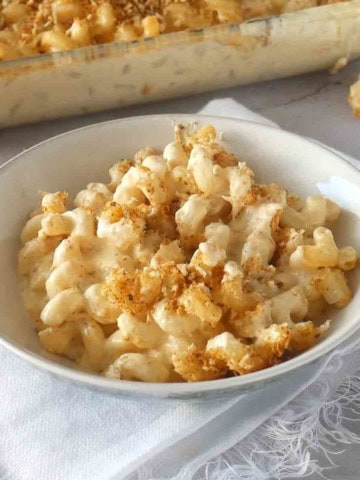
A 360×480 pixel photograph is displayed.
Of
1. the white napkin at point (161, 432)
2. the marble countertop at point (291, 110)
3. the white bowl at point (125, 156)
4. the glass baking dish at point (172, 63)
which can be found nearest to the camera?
the white napkin at point (161, 432)

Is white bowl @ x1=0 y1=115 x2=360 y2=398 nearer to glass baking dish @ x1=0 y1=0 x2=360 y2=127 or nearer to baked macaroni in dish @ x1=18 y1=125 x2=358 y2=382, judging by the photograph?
baked macaroni in dish @ x1=18 y1=125 x2=358 y2=382

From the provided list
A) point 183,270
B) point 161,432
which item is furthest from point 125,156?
point 161,432

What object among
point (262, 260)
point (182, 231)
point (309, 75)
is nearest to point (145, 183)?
point (182, 231)

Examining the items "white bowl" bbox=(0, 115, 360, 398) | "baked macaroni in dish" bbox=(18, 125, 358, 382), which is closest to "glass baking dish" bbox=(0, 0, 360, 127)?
"white bowl" bbox=(0, 115, 360, 398)

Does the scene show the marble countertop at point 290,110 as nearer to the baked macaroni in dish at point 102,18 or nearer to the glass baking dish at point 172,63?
the glass baking dish at point 172,63

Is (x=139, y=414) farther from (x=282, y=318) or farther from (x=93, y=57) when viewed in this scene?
(x=93, y=57)

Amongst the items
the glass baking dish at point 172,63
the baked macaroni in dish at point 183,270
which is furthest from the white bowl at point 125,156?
the glass baking dish at point 172,63
